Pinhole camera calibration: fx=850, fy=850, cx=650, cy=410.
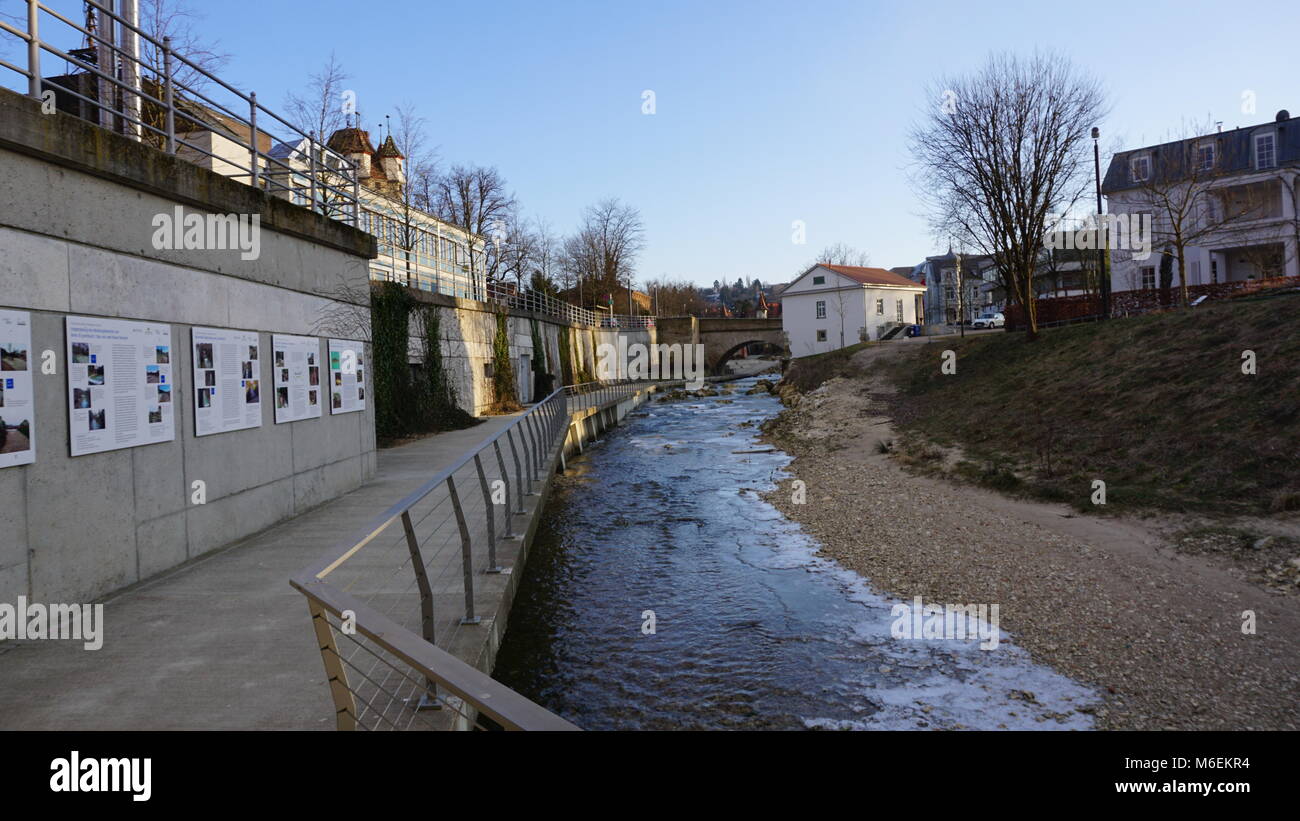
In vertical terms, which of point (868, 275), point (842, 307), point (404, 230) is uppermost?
point (868, 275)

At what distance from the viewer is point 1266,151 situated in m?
39.7

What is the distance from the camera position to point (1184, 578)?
897cm

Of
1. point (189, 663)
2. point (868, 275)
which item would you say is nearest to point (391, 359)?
point (189, 663)

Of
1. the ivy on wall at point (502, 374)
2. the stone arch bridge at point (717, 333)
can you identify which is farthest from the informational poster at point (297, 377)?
the stone arch bridge at point (717, 333)

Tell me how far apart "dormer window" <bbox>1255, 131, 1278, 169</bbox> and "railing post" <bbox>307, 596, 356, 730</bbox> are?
48582mm

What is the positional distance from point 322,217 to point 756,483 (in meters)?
10.5

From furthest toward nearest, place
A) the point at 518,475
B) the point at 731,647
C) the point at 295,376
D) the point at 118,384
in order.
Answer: the point at 518,475 < the point at 295,376 < the point at 731,647 < the point at 118,384

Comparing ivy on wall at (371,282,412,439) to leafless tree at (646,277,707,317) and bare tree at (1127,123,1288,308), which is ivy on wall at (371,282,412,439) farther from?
leafless tree at (646,277,707,317)

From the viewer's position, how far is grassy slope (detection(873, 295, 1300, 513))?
39.4 ft

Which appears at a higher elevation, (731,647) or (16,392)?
(16,392)

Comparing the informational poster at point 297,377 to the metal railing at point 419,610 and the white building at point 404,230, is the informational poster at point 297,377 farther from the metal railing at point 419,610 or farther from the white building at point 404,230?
the white building at point 404,230

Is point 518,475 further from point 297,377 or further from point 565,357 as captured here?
point 565,357

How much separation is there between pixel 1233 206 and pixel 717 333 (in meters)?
40.7

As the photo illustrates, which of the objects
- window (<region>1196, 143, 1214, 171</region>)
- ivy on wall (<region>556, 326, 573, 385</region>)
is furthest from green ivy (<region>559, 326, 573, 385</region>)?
window (<region>1196, 143, 1214, 171</region>)
